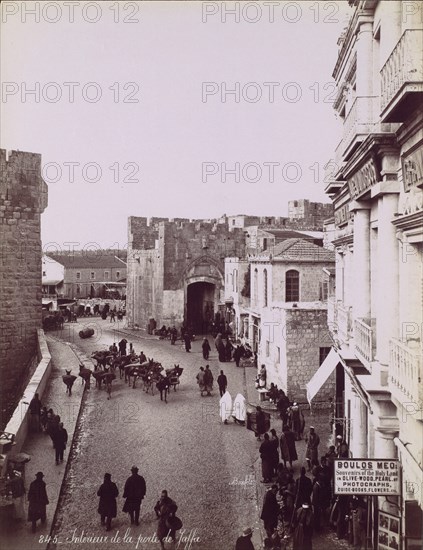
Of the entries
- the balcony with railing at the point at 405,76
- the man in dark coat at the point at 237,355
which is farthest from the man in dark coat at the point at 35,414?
the man in dark coat at the point at 237,355

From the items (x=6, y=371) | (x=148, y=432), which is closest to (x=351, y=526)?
(x=148, y=432)

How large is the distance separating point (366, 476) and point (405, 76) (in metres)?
5.69

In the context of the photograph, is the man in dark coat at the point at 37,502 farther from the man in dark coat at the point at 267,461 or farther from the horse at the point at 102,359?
the horse at the point at 102,359

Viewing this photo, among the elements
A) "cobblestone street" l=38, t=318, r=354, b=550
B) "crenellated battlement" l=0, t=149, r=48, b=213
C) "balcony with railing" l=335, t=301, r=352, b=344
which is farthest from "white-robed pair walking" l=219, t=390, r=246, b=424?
"crenellated battlement" l=0, t=149, r=48, b=213

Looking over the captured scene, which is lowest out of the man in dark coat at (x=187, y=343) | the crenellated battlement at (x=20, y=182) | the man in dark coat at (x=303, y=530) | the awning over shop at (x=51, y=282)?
the man in dark coat at (x=303, y=530)

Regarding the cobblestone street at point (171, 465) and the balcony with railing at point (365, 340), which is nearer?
the balcony with railing at point (365, 340)

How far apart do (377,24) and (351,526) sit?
874cm

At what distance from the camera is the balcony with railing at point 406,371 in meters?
7.24

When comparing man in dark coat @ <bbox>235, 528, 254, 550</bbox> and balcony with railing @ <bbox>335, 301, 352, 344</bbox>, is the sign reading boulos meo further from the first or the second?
balcony with railing @ <bbox>335, 301, 352, 344</bbox>

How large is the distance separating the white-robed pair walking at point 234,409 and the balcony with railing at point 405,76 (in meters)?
11.1

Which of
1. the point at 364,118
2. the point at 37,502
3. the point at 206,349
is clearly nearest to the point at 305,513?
the point at 37,502

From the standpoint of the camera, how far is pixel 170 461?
540 inches

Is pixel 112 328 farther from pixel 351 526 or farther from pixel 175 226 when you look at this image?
pixel 351 526

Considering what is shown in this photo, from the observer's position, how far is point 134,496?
35.3 ft
